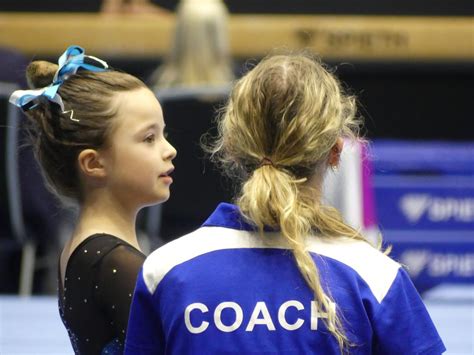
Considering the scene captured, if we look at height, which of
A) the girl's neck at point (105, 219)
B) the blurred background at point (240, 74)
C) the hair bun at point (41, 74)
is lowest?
the blurred background at point (240, 74)

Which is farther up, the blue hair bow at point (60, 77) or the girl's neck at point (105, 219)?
the blue hair bow at point (60, 77)

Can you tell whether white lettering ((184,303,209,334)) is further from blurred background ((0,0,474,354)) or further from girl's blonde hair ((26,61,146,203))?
blurred background ((0,0,474,354))

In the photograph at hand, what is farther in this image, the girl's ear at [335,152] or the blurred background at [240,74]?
the blurred background at [240,74]

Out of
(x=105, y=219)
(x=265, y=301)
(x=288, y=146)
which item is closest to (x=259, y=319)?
(x=265, y=301)

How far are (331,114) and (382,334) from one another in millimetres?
345

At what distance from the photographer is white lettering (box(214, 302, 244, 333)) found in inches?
65.7

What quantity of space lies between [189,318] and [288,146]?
0.98ft

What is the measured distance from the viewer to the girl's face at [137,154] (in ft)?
6.86

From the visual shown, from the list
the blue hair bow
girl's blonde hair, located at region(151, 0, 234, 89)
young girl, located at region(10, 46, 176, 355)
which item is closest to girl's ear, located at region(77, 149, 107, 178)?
young girl, located at region(10, 46, 176, 355)

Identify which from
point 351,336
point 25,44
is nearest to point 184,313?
point 351,336

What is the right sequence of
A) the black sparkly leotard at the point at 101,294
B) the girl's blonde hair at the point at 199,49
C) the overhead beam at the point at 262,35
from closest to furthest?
the black sparkly leotard at the point at 101,294 → the girl's blonde hair at the point at 199,49 → the overhead beam at the point at 262,35

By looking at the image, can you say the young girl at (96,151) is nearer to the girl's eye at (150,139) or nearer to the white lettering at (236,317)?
the girl's eye at (150,139)

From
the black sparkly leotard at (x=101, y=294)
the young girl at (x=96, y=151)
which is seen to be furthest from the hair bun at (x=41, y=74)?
the black sparkly leotard at (x=101, y=294)

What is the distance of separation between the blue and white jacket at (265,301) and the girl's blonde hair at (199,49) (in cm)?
373
